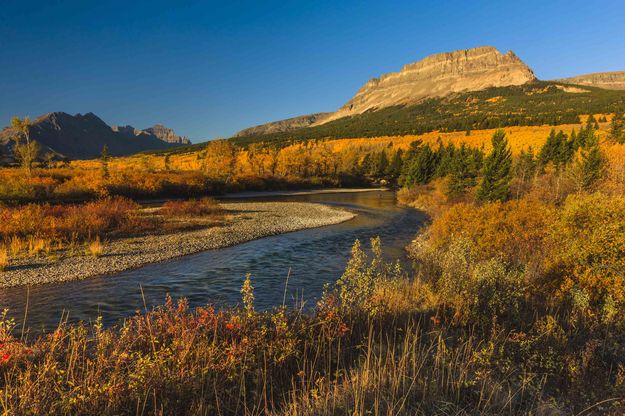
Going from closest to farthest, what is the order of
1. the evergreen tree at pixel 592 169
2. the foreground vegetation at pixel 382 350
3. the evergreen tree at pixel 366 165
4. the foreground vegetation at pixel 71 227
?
the foreground vegetation at pixel 382 350, the foreground vegetation at pixel 71 227, the evergreen tree at pixel 592 169, the evergreen tree at pixel 366 165

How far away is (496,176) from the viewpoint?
3906 cm

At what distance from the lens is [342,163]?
98.5 meters

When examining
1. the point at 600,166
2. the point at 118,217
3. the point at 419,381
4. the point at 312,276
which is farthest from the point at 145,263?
the point at 600,166

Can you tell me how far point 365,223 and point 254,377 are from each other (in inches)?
1127

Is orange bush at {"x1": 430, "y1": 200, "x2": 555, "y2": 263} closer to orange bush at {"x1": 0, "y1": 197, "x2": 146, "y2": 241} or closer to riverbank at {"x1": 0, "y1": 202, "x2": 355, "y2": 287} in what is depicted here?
riverbank at {"x1": 0, "y1": 202, "x2": 355, "y2": 287}

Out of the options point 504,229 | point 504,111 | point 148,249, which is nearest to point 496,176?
point 504,229

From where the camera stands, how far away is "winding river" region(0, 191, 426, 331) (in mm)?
11039

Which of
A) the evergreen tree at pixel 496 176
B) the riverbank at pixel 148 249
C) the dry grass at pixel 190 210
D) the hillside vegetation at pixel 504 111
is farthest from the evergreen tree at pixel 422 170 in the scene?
the hillside vegetation at pixel 504 111

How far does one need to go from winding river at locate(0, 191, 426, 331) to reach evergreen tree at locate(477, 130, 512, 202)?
2004 centimetres

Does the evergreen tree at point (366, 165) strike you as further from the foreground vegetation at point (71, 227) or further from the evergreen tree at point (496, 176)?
the foreground vegetation at point (71, 227)

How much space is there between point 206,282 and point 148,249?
696 centimetres

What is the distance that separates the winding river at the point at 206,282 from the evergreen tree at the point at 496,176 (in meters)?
20.0

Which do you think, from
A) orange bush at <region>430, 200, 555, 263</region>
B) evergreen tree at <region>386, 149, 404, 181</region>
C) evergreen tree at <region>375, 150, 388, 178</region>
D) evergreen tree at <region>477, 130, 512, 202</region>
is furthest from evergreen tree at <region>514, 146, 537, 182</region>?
evergreen tree at <region>375, 150, 388, 178</region>

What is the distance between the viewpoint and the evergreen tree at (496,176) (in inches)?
1518
